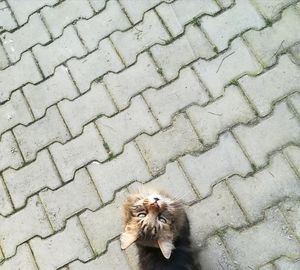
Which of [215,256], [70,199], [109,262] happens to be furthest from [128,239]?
[70,199]

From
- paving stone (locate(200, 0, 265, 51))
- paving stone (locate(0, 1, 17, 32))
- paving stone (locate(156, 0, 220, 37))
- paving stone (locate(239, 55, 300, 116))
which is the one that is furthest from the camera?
paving stone (locate(0, 1, 17, 32))

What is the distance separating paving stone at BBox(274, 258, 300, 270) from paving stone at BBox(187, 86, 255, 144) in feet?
3.03

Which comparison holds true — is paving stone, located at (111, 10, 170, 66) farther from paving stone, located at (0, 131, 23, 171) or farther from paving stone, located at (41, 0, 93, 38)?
paving stone, located at (0, 131, 23, 171)

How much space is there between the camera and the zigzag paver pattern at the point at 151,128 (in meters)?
3.29

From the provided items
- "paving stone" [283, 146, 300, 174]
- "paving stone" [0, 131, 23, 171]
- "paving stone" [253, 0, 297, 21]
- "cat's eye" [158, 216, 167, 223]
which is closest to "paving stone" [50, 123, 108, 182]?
"paving stone" [0, 131, 23, 171]

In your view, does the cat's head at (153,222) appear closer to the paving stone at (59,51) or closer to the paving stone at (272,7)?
the paving stone at (59,51)

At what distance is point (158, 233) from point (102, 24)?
6.17ft

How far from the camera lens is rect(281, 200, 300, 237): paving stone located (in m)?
3.18

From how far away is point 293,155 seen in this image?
10.9 ft

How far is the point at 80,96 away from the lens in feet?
12.4

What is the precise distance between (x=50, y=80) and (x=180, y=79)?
1.05 metres

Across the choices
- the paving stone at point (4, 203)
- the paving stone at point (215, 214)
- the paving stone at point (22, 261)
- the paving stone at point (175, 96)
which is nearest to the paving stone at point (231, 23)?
the paving stone at point (175, 96)

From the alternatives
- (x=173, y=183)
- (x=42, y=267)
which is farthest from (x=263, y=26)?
(x=42, y=267)

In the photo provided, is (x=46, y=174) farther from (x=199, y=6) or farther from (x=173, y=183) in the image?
(x=199, y=6)
